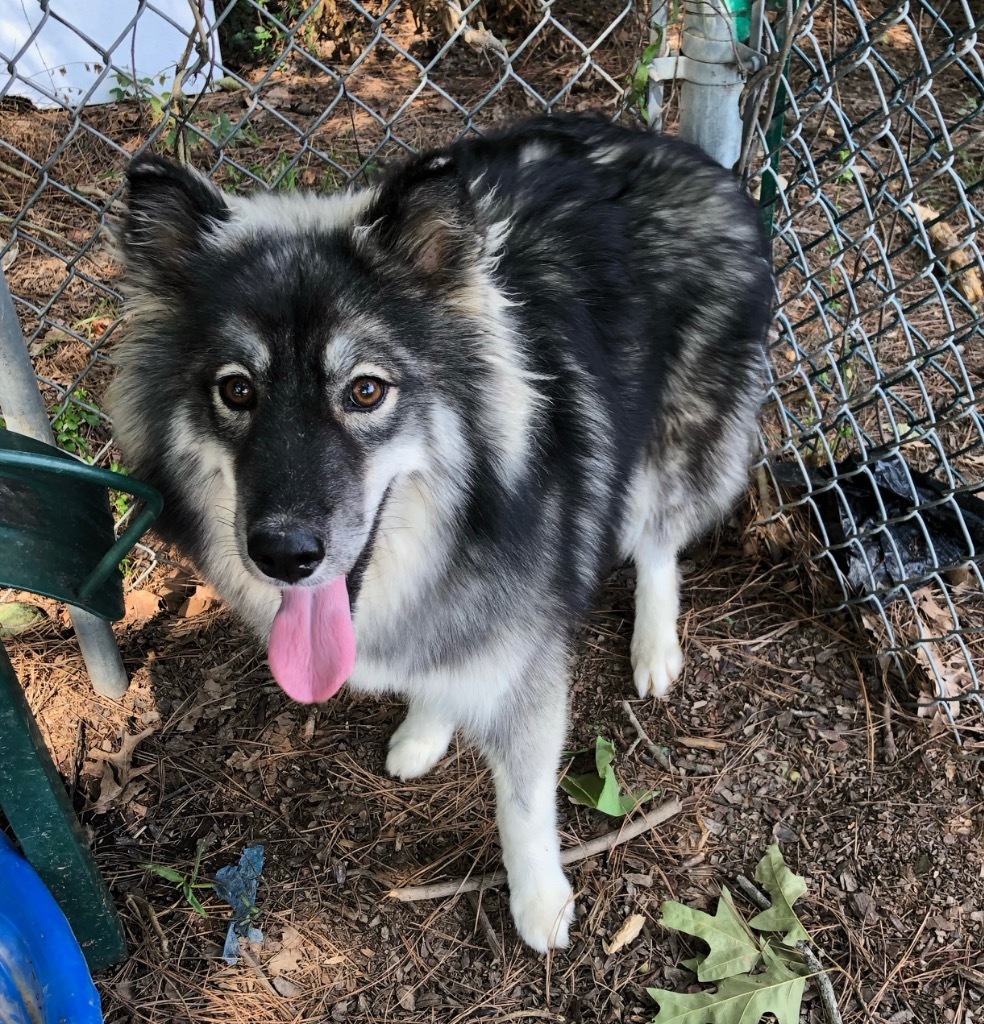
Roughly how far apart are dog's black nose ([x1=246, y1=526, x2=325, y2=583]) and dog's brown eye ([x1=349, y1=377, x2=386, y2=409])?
0.86ft

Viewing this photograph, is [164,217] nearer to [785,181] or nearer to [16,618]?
[16,618]

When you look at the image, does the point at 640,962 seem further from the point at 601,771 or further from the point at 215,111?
the point at 215,111

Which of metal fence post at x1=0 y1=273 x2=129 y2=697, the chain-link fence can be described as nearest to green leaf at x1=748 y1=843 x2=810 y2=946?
the chain-link fence

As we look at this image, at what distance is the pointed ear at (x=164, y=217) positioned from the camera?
151 centimetres

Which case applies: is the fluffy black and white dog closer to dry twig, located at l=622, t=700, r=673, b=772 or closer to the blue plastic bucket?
dry twig, located at l=622, t=700, r=673, b=772

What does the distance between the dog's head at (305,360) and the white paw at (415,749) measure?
2.41ft

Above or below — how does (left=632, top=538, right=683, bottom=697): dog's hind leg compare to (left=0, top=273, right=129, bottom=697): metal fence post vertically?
below

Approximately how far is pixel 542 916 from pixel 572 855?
189 mm

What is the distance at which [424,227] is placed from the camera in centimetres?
154

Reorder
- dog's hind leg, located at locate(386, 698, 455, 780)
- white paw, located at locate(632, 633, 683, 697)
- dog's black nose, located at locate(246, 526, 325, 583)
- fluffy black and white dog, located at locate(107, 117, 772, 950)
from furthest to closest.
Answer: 1. white paw, located at locate(632, 633, 683, 697)
2. dog's hind leg, located at locate(386, 698, 455, 780)
3. fluffy black and white dog, located at locate(107, 117, 772, 950)
4. dog's black nose, located at locate(246, 526, 325, 583)

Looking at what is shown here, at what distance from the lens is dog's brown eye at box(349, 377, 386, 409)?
60.1 inches

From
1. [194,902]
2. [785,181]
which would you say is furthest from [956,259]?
[194,902]

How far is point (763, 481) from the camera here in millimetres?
2689

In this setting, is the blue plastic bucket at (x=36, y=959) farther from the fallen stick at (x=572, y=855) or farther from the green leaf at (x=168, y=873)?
the fallen stick at (x=572, y=855)
